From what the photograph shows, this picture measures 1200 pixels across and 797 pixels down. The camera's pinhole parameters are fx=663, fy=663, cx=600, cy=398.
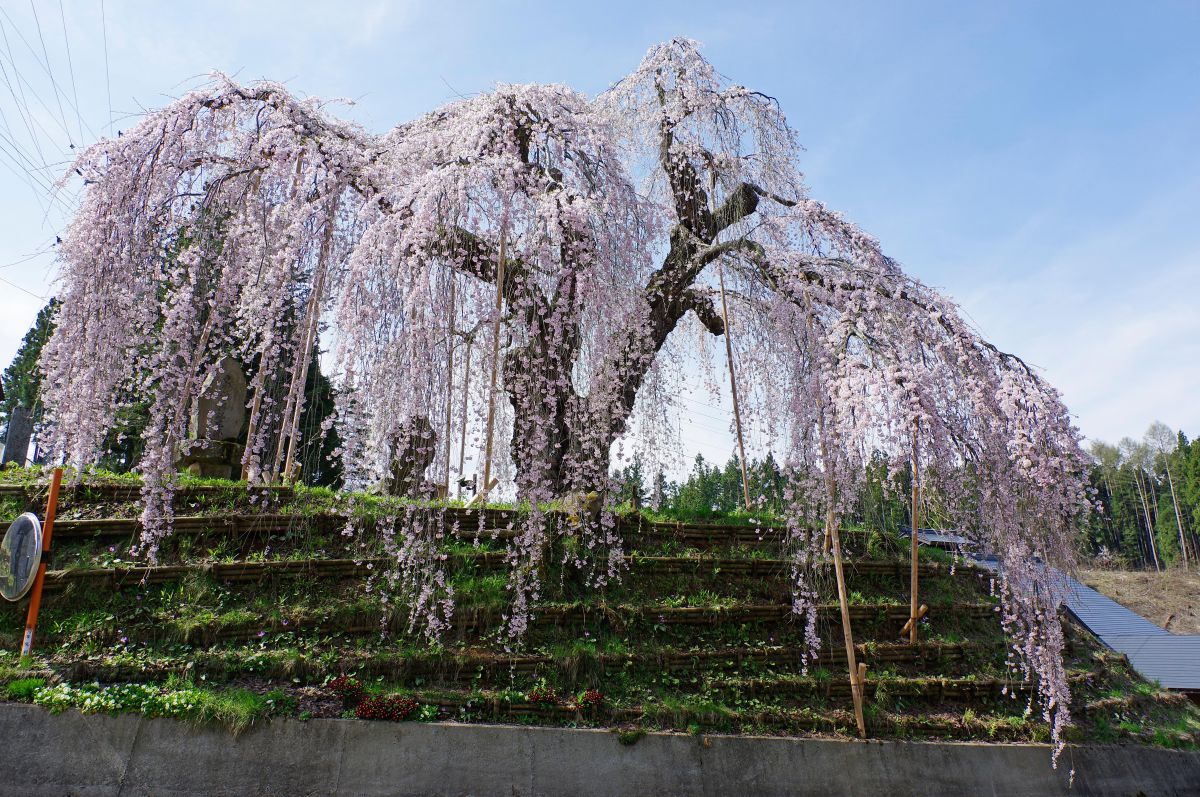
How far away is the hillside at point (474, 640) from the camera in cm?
500

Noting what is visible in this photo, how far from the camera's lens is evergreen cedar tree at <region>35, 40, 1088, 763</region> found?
15.9 feet

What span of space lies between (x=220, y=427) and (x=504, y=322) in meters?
4.27

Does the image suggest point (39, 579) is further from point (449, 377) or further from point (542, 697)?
point (542, 697)

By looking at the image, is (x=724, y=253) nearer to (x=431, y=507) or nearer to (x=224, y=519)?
(x=431, y=507)

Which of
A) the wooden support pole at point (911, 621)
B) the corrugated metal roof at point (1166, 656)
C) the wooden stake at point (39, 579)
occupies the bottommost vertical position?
the corrugated metal roof at point (1166, 656)

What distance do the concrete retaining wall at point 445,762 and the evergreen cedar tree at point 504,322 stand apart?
942 mm

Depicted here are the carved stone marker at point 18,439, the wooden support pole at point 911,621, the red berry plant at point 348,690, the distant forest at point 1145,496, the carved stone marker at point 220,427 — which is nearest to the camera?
the red berry plant at point 348,690

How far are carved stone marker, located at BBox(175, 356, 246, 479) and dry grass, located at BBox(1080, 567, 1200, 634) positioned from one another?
2044 cm

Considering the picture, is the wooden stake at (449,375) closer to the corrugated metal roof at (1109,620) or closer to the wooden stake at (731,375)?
the wooden stake at (731,375)

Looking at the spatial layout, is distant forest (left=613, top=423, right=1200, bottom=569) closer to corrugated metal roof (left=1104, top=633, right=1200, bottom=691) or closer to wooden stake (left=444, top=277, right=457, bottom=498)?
corrugated metal roof (left=1104, top=633, right=1200, bottom=691)

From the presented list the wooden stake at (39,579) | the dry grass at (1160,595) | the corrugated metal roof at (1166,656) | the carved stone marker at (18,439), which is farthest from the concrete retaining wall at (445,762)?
the dry grass at (1160,595)

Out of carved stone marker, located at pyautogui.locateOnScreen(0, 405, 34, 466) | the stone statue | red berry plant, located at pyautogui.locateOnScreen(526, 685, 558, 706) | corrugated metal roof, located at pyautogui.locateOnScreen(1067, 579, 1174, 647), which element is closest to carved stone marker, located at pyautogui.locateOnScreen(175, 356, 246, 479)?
carved stone marker, located at pyautogui.locateOnScreen(0, 405, 34, 466)

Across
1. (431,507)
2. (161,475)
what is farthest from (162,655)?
(431,507)

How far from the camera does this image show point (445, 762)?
15.5 feet
